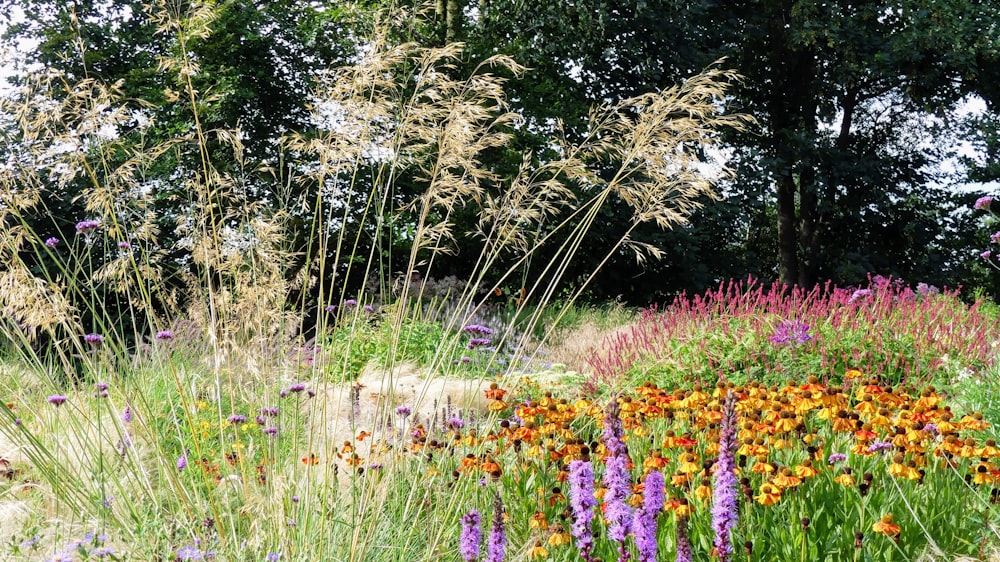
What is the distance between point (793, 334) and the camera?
510 cm

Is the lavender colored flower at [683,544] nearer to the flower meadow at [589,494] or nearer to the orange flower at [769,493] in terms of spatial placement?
the flower meadow at [589,494]

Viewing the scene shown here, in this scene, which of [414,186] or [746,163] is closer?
[414,186]

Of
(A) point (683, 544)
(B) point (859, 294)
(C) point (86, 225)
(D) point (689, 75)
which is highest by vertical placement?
(D) point (689, 75)

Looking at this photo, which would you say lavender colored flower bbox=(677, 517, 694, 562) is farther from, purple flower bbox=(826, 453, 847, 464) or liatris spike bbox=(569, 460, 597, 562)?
purple flower bbox=(826, 453, 847, 464)

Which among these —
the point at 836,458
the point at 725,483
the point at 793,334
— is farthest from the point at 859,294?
the point at 725,483

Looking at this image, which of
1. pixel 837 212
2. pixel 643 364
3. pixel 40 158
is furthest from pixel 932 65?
pixel 40 158

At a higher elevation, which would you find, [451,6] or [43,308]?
[451,6]

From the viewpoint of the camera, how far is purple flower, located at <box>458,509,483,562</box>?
236 cm

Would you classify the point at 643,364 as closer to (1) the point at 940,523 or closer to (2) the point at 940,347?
(2) the point at 940,347

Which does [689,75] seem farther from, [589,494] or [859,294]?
[589,494]

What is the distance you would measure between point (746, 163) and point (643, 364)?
8.16 meters

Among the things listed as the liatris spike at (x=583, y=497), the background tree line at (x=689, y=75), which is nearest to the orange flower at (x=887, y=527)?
the liatris spike at (x=583, y=497)

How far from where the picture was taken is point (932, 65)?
491 inches

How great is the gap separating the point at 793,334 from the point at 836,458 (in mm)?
2527
